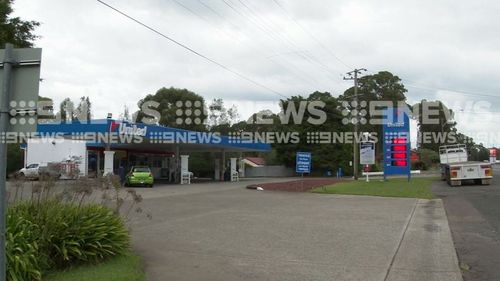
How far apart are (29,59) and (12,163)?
1924 inches

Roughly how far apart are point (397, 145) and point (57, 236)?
34.8m

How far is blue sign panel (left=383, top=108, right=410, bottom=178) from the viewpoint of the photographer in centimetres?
3919

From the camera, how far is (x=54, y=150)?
41.2 meters

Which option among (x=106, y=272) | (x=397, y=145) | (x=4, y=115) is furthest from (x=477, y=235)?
(x=397, y=145)

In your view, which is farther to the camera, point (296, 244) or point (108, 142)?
point (108, 142)

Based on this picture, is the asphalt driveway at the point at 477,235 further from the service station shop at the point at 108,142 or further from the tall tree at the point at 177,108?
the tall tree at the point at 177,108

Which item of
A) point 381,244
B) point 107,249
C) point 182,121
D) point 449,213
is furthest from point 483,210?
point 182,121

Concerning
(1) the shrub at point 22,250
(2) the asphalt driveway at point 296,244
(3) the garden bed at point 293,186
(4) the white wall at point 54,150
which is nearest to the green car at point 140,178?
(4) the white wall at point 54,150

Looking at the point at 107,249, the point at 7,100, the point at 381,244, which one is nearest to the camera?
the point at 7,100

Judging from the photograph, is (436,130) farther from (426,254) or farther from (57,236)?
(57,236)

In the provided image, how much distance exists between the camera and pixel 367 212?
17.0m

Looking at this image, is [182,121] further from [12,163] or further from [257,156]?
[12,163]

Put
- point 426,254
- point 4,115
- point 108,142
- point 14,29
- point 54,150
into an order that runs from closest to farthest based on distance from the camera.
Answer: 1. point 4,115
2. point 426,254
3. point 14,29
4. point 108,142
5. point 54,150

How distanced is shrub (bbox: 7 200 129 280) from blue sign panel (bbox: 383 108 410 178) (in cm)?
3319
